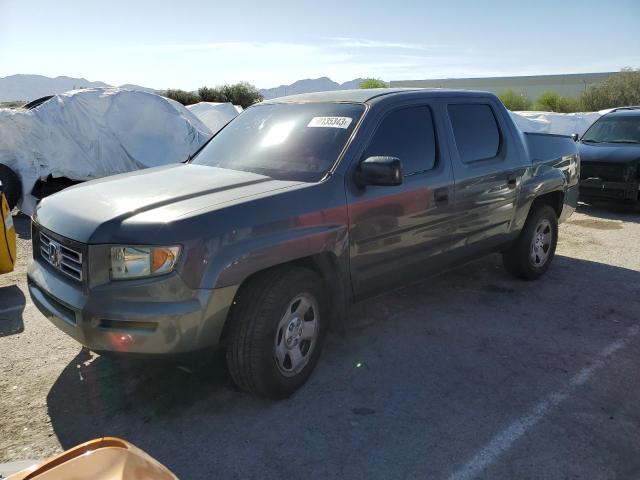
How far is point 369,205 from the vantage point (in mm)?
3729

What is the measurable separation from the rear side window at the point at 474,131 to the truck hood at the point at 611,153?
5.46 meters

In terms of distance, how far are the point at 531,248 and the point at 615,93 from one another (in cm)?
3033

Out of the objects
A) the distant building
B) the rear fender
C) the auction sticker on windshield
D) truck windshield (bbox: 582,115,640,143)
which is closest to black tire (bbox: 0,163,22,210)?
the auction sticker on windshield

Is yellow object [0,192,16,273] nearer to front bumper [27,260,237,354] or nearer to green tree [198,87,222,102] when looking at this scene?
front bumper [27,260,237,354]

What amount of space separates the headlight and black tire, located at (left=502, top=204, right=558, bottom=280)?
379 centimetres

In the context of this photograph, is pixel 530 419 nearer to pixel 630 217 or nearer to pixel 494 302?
pixel 494 302

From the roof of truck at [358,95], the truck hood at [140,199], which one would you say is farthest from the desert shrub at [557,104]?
the truck hood at [140,199]

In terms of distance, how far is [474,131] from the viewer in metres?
4.85

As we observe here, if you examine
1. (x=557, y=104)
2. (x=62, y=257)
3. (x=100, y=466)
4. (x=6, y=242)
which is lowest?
(x=6, y=242)

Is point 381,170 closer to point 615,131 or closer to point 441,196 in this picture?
point 441,196

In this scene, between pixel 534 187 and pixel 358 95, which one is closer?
pixel 358 95

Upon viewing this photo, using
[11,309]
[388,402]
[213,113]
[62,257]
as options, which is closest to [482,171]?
[388,402]

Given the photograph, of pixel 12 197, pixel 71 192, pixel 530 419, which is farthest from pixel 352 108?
pixel 12 197

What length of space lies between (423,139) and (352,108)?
0.64 meters
